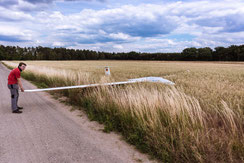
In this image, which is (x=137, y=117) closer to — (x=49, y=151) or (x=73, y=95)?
(x=49, y=151)

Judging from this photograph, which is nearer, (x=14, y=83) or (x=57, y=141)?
(x=57, y=141)

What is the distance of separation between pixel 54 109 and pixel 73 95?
122 centimetres

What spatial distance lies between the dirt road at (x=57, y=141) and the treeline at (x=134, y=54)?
89.4 metres

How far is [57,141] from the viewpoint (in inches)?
147

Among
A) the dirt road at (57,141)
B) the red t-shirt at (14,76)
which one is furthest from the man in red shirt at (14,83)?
the dirt road at (57,141)

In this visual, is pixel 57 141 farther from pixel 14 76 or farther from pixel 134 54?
pixel 134 54

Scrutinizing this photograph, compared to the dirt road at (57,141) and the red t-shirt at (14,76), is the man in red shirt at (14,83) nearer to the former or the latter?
the red t-shirt at (14,76)

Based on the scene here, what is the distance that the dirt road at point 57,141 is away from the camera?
310cm

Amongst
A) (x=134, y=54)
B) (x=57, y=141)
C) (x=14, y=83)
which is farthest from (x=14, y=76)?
(x=134, y=54)

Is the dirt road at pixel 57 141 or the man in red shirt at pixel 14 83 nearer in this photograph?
the dirt road at pixel 57 141

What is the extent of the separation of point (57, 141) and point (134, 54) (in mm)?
99197

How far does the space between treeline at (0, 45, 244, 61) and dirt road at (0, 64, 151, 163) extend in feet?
293

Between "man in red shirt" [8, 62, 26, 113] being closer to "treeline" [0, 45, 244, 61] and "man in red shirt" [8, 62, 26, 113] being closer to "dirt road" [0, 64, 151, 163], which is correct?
"dirt road" [0, 64, 151, 163]

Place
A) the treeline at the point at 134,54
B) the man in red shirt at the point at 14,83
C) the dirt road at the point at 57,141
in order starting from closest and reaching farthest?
1. the dirt road at the point at 57,141
2. the man in red shirt at the point at 14,83
3. the treeline at the point at 134,54
